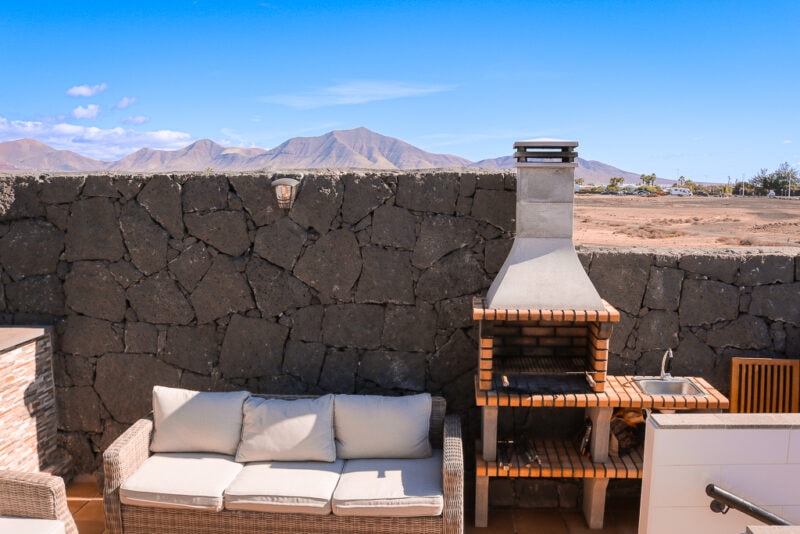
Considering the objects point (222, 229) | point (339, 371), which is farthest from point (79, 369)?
point (339, 371)

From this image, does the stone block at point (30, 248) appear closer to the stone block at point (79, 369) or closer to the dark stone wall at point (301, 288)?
the dark stone wall at point (301, 288)

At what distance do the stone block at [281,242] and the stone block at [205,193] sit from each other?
0.38 m

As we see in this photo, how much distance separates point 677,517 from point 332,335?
2.74 meters

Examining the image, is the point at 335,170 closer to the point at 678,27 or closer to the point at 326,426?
the point at 326,426

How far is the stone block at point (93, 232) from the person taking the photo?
4.52 meters

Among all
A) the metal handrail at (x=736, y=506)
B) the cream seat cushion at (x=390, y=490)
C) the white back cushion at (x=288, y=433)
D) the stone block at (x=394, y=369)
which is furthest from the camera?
the stone block at (x=394, y=369)

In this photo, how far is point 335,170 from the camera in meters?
4.42

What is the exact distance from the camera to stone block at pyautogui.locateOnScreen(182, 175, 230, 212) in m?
4.40

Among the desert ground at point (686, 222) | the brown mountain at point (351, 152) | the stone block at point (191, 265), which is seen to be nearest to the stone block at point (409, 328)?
the stone block at point (191, 265)

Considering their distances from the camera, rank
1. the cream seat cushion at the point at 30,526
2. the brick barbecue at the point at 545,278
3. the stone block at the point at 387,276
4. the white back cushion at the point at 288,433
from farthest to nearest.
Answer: the stone block at the point at 387,276 < the white back cushion at the point at 288,433 < the brick barbecue at the point at 545,278 < the cream seat cushion at the point at 30,526

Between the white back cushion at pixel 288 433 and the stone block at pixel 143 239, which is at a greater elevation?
the stone block at pixel 143 239

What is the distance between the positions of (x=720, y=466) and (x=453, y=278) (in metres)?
2.32

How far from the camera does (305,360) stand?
14.8ft

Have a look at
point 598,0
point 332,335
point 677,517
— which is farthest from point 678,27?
point 677,517
